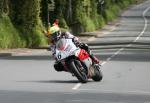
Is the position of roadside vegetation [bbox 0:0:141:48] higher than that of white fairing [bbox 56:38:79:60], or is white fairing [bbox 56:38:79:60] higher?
white fairing [bbox 56:38:79:60]

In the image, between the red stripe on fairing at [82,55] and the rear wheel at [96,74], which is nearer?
the red stripe on fairing at [82,55]

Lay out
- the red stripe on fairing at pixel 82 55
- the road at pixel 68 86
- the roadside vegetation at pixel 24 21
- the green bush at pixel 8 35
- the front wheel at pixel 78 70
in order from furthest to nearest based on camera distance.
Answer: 1. the roadside vegetation at pixel 24 21
2. the green bush at pixel 8 35
3. the red stripe on fairing at pixel 82 55
4. the front wheel at pixel 78 70
5. the road at pixel 68 86

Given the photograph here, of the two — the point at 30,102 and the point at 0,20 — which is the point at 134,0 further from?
the point at 30,102

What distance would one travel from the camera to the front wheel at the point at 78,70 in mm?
18484

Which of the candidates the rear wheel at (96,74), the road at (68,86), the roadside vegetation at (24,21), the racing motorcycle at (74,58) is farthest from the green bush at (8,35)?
the racing motorcycle at (74,58)

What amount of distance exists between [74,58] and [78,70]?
351mm

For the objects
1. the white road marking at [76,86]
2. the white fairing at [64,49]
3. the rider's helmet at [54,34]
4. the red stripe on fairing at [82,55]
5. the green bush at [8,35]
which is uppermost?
the rider's helmet at [54,34]

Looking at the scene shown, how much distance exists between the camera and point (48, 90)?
55.0ft

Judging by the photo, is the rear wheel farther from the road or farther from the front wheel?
the front wheel

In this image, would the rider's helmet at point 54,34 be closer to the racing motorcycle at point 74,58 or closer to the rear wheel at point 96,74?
the racing motorcycle at point 74,58

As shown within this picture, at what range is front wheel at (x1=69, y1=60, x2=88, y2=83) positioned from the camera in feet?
60.6

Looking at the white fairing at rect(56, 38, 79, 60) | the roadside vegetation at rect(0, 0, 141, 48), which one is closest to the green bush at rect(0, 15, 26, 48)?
the roadside vegetation at rect(0, 0, 141, 48)

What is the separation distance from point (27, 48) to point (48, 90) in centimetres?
2373

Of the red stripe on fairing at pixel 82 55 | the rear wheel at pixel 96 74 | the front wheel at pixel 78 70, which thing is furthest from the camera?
the rear wheel at pixel 96 74
